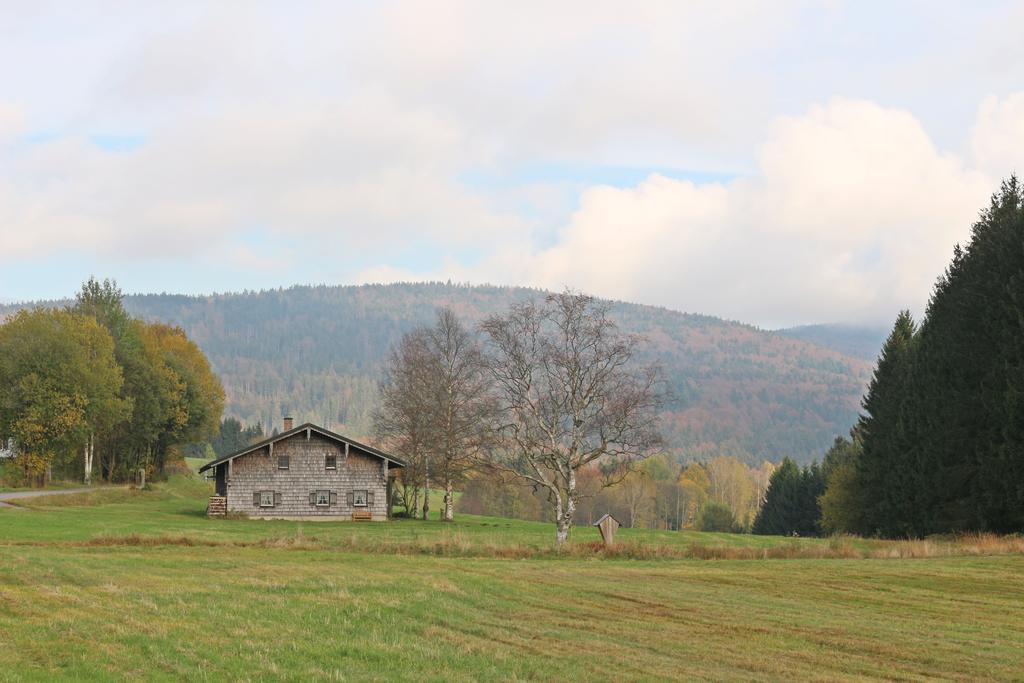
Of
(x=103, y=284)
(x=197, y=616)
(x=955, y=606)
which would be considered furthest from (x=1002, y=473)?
(x=103, y=284)

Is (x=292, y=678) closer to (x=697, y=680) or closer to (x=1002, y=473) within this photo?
(x=697, y=680)

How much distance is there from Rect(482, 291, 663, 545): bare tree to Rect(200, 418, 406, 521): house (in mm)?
22154

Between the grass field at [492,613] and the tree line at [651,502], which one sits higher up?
the grass field at [492,613]

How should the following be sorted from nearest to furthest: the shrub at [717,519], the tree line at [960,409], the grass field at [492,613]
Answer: the grass field at [492,613]
the tree line at [960,409]
the shrub at [717,519]

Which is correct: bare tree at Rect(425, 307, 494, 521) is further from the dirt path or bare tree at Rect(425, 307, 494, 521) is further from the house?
the dirt path

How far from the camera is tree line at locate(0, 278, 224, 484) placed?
75.1 metres

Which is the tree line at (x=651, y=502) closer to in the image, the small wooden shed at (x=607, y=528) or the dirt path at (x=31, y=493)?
the dirt path at (x=31, y=493)

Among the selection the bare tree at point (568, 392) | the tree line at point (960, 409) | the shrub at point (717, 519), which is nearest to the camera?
the tree line at point (960, 409)

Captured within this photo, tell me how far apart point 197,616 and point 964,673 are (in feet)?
43.2

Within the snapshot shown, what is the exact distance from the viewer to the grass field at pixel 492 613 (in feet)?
48.9

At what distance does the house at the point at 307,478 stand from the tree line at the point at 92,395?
1483 cm

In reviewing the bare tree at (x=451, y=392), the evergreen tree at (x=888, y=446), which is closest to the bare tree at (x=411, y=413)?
the bare tree at (x=451, y=392)

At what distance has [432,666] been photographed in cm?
1488

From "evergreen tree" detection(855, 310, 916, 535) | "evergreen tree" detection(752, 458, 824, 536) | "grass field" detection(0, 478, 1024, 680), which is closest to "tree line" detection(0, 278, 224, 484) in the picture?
"grass field" detection(0, 478, 1024, 680)
